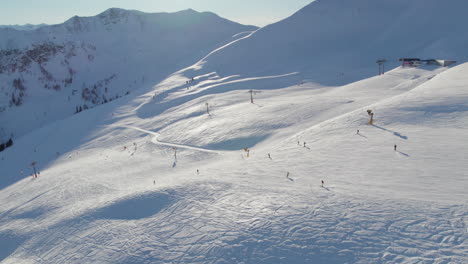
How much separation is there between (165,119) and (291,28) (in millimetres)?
68283

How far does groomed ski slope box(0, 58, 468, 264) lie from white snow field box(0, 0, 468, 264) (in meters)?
0.07

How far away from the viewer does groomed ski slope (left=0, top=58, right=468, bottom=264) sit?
1013 cm

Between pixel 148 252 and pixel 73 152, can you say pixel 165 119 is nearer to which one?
pixel 73 152

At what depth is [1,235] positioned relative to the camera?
58.4 ft

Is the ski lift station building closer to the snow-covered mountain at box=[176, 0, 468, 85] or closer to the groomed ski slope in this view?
the snow-covered mountain at box=[176, 0, 468, 85]

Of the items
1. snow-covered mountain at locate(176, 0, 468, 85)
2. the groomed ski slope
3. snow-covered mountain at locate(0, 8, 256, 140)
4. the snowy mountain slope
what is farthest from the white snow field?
snow-covered mountain at locate(0, 8, 256, 140)

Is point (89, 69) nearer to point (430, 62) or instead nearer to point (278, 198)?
point (430, 62)

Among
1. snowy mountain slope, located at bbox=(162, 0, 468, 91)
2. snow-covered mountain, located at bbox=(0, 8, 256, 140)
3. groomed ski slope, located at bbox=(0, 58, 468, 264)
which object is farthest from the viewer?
snow-covered mountain, located at bbox=(0, 8, 256, 140)

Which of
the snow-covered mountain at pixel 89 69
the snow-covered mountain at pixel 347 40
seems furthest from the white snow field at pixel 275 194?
the snow-covered mountain at pixel 89 69

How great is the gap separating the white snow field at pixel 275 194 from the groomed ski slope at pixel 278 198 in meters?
0.07

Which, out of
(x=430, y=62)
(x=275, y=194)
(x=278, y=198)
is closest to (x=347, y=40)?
(x=430, y=62)

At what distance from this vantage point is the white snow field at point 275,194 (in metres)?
10.2

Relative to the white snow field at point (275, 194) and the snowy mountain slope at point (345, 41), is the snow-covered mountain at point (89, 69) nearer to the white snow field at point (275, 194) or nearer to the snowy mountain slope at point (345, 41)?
the snowy mountain slope at point (345, 41)

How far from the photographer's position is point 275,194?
13953 millimetres
